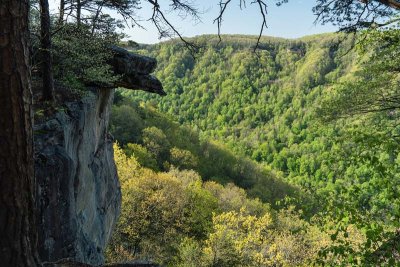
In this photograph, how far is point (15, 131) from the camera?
2.31m

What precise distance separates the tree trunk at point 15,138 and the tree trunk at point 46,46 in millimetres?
6346

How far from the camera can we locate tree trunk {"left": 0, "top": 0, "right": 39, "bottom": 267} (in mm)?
2246

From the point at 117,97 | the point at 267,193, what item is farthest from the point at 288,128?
the point at 117,97

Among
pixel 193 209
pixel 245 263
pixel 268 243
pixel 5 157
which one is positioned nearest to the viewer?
pixel 5 157

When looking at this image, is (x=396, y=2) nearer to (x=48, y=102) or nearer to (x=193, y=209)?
(x=48, y=102)

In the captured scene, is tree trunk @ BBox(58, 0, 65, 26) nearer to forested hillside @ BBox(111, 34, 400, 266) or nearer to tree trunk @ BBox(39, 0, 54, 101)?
tree trunk @ BBox(39, 0, 54, 101)

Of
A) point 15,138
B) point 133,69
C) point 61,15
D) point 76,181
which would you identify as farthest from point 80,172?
point 15,138

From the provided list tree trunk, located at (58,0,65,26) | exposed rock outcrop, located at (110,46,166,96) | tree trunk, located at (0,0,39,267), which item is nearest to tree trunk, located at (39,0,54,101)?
tree trunk, located at (58,0,65,26)

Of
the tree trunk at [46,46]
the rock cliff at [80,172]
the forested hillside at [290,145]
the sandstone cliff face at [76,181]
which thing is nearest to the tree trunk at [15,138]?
the rock cliff at [80,172]

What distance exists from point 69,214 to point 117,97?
4983cm

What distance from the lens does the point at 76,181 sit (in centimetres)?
923

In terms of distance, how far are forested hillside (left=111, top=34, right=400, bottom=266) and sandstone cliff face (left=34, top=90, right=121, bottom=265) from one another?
11.0 ft

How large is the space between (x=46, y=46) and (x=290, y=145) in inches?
5249

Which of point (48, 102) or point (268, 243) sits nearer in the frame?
point (48, 102)
